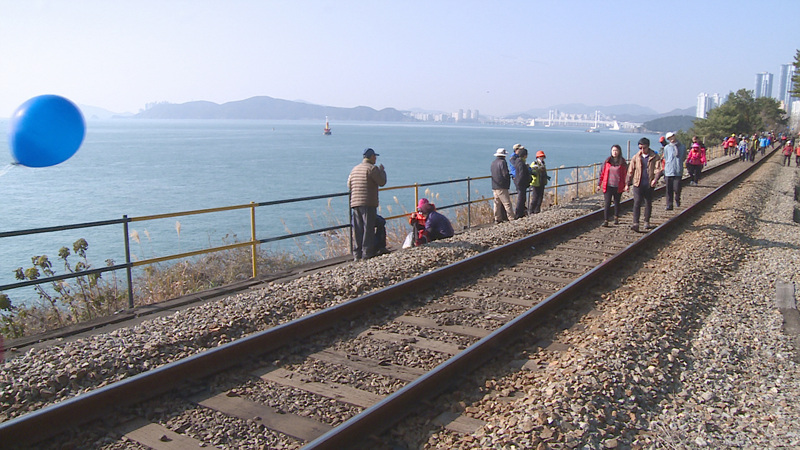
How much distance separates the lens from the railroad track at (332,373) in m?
4.26

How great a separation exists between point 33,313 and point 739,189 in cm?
2294

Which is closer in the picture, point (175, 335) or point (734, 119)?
point (175, 335)

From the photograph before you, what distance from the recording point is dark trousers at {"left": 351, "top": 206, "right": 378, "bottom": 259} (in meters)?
10.3

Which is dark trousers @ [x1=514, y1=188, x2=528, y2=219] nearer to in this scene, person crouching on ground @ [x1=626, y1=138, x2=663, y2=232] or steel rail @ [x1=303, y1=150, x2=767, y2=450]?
person crouching on ground @ [x1=626, y1=138, x2=663, y2=232]

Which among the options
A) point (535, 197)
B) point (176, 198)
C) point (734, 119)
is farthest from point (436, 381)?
point (734, 119)

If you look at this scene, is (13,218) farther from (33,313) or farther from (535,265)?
(535,265)

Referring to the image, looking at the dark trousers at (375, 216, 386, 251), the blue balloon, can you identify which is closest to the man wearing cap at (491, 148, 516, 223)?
the dark trousers at (375, 216, 386, 251)

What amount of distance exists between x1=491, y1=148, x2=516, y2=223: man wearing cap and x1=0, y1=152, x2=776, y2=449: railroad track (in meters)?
6.27

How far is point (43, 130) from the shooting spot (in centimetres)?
579

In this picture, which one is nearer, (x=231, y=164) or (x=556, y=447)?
(x=556, y=447)

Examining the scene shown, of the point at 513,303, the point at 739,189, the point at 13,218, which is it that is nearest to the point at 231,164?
the point at 13,218

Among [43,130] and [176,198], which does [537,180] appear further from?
[176,198]

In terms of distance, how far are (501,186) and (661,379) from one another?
31.8ft

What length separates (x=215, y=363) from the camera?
523 cm
